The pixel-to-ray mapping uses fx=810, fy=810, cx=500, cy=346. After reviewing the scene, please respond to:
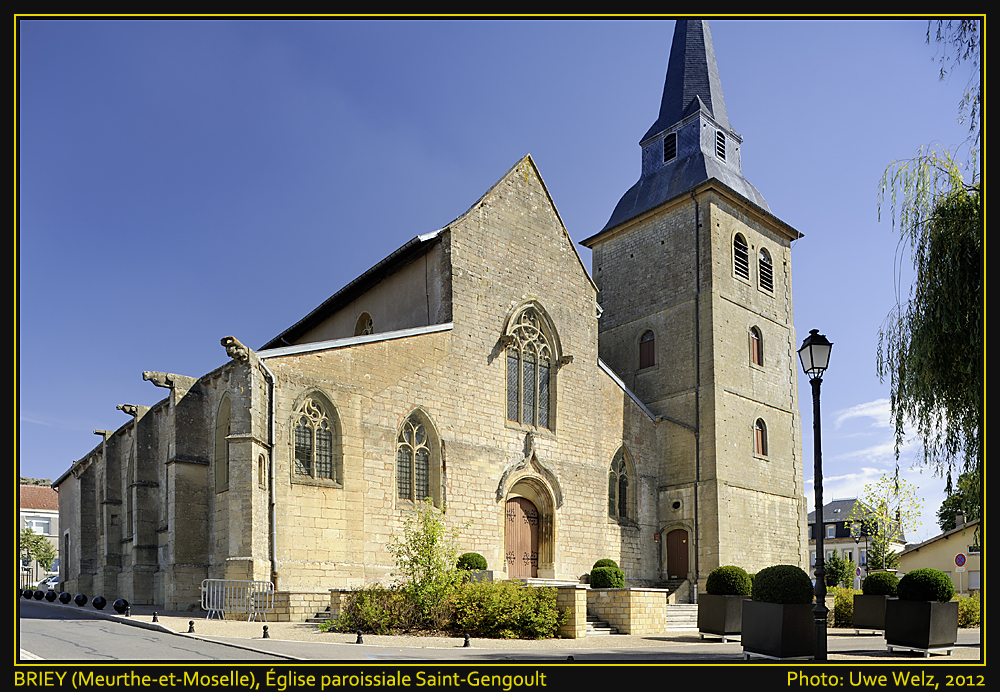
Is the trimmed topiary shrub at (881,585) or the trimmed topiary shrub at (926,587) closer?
the trimmed topiary shrub at (926,587)

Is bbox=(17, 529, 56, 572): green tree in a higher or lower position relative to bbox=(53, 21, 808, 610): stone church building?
lower

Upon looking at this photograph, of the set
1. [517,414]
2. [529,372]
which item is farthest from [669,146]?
[517,414]

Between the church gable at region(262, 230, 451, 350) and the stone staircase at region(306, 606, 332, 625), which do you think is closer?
the stone staircase at region(306, 606, 332, 625)

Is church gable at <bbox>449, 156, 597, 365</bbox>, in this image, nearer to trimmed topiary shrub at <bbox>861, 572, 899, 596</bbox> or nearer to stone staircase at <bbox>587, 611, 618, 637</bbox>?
stone staircase at <bbox>587, 611, 618, 637</bbox>

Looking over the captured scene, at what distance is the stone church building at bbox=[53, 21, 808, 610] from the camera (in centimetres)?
1834

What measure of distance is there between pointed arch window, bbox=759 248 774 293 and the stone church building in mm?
92

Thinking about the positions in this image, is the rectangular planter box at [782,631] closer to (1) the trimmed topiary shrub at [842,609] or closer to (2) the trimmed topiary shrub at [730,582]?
(2) the trimmed topiary shrub at [730,582]

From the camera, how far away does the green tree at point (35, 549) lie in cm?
4916

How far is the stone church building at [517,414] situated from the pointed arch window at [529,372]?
68 millimetres

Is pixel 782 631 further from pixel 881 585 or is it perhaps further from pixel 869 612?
pixel 881 585

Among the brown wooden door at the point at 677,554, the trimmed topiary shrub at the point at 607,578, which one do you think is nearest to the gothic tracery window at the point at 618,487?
the brown wooden door at the point at 677,554

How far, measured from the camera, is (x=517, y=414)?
22719 millimetres

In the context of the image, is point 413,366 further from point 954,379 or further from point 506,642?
point 954,379

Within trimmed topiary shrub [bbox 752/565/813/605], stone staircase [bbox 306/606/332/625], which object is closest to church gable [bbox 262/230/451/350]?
stone staircase [bbox 306/606/332/625]
